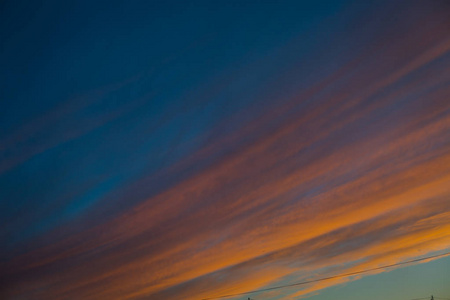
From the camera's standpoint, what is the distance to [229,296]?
37906 mm

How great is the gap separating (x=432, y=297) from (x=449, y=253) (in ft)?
141

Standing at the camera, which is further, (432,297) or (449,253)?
(432,297)

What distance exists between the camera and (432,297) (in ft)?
205

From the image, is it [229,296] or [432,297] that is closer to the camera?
[229,296]

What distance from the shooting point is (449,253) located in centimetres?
3225

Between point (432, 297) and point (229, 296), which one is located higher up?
point (229, 296)

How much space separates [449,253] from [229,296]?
28.0 metres

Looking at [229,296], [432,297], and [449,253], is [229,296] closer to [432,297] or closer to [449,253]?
[449,253]

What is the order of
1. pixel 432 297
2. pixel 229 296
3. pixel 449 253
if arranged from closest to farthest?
pixel 449 253 < pixel 229 296 < pixel 432 297

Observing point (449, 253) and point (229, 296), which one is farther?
point (229, 296)

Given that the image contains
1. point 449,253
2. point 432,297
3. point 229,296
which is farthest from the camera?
point 432,297

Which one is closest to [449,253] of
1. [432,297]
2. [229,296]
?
[229,296]
